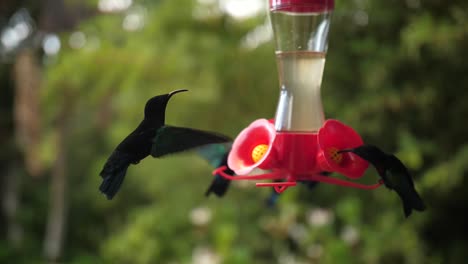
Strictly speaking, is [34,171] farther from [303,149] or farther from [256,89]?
[303,149]

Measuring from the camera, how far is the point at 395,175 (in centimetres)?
83

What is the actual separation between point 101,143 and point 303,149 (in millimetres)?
4749

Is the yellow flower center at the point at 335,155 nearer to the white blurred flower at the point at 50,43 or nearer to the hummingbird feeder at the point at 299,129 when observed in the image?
the hummingbird feeder at the point at 299,129

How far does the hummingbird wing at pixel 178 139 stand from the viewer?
2.83ft

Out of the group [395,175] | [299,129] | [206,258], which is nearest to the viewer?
[395,175]

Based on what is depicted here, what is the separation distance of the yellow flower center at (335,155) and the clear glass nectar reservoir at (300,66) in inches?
3.0

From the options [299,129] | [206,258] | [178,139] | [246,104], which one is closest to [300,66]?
[299,129]

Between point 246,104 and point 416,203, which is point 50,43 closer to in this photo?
point 246,104

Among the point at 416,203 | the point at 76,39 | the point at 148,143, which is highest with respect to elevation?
the point at 148,143

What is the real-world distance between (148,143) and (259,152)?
17 centimetres

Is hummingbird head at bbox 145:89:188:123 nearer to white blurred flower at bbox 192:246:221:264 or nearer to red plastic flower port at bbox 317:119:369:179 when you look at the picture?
red plastic flower port at bbox 317:119:369:179

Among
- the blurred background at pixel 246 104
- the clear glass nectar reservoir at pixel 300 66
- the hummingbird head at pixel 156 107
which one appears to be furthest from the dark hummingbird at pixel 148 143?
the blurred background at pixel 246 104

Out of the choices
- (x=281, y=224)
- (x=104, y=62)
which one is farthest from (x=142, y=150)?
(x=104, y=62)

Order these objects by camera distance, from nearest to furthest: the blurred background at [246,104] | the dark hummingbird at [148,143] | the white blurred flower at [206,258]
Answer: the dark hummingbird at [148,143] → the blurred background at [246,104] → the white blurred flower at [206,258]
